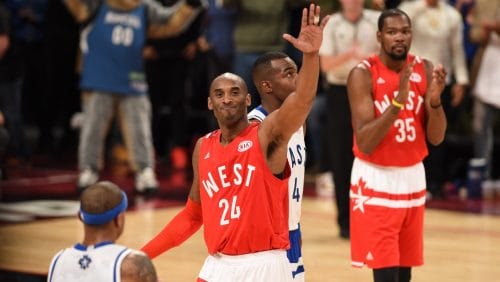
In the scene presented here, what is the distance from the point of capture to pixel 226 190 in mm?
5465

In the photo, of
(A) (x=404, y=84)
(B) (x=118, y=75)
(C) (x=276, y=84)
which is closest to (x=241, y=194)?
(C) (x=276, y=84)

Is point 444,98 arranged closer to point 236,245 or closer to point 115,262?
point 236,245

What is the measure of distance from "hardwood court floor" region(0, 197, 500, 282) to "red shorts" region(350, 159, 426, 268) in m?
1.35

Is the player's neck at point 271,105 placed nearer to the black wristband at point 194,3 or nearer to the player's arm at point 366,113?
the player's arm at point 366,113

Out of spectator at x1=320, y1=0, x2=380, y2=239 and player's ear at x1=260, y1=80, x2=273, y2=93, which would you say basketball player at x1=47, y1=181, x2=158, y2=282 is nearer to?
player's ear at x1=260, y1=80, x2=273, y2=93

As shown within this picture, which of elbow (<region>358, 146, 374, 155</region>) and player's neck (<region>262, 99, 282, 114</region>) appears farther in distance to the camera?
elbow (<region>358, 146, 374, 155</region>)

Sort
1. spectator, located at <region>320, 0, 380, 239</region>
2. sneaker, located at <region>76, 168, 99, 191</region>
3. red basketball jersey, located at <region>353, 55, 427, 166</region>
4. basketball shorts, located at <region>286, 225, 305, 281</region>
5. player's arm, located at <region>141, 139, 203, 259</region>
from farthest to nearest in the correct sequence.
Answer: sneaker, located at <region>76, 168, 99, 191</region>, spectator, located at <region>320, 0, 380, 239</region>, red basketball jersey, located at <region>353, 55, 427, 166</region>, basketball shorts, located at <region>286, 225, 305, 281</region>, player's arm, located at <region>141, 139, 203, 259</region>

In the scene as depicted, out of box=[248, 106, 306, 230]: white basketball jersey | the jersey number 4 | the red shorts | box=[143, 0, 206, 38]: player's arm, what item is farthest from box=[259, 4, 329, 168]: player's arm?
box=[143, 0, 206, 38]: player's arm

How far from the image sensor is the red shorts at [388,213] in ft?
22.3

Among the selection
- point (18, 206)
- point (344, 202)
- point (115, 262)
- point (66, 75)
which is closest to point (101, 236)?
point (115, 262)

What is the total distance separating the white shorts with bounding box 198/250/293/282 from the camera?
541 centimetres

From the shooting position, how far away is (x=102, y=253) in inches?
179

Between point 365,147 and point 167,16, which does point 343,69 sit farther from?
point 365,147

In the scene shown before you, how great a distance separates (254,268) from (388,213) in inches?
62.6
